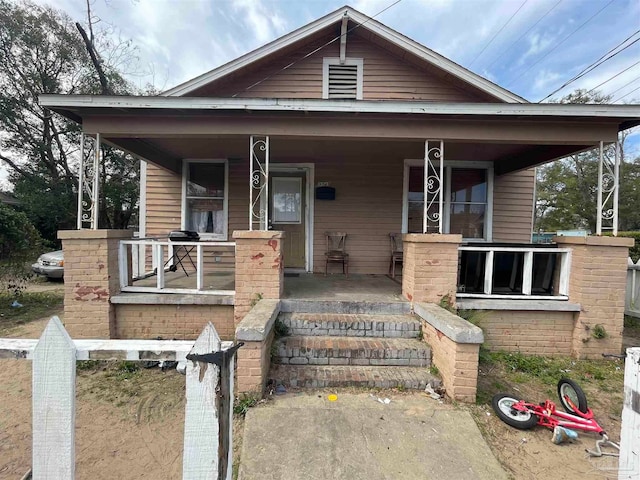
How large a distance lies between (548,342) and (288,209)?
4674 mm

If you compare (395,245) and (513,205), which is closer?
(395,245)

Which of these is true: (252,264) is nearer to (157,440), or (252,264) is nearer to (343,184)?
(157,440)

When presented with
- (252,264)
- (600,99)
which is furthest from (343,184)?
(600,99)

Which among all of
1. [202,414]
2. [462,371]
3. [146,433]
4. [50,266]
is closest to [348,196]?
[462,371]

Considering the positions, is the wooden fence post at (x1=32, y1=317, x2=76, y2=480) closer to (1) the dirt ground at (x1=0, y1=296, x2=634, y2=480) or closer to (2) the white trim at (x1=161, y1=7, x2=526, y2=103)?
(1) the dirt ground at (x1=0, y1=296, x2=634, y2=480)

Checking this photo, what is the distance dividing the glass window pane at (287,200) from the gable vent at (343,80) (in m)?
1.90

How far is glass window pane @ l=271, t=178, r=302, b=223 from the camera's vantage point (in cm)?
603

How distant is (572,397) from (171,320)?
4446mm

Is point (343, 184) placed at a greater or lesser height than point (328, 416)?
greater

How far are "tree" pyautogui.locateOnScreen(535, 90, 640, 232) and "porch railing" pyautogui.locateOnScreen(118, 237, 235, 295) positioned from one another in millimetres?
21252

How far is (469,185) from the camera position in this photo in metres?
6.20

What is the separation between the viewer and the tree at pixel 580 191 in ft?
66.3

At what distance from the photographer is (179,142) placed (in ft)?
15.7

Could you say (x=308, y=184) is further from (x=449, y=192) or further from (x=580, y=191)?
(x=580, y=191)
